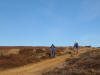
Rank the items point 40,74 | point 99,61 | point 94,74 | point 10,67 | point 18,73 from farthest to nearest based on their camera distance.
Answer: point 10,67
point 18,73
point 40,74
point 99,61
point 94,74

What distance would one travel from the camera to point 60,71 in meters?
17.5

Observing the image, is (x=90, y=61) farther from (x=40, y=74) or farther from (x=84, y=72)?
(x=40, y=74)

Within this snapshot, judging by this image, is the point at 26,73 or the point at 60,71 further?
the point at 26,73

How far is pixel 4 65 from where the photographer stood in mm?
24219

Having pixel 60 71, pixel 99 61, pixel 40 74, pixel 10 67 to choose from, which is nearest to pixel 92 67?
pixel 99 61

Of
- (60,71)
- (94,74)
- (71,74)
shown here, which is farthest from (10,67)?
(94,74)

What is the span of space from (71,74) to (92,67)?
2023 mm

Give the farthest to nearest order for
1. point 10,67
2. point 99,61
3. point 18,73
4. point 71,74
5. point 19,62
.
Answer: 1. point 19,62
2. point 10,67
3. point 18,73
4. point 99,61
5. point 71,74

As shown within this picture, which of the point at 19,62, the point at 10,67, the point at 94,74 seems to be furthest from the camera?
the point at 19,62

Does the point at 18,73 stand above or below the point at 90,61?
below

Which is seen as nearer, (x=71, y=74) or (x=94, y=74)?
(x=94, y=74)

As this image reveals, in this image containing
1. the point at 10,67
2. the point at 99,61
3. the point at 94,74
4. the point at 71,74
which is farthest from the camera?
the point at 10,67

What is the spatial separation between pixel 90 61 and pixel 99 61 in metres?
1.03

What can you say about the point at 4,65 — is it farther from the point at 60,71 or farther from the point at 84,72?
the point at 84,72
